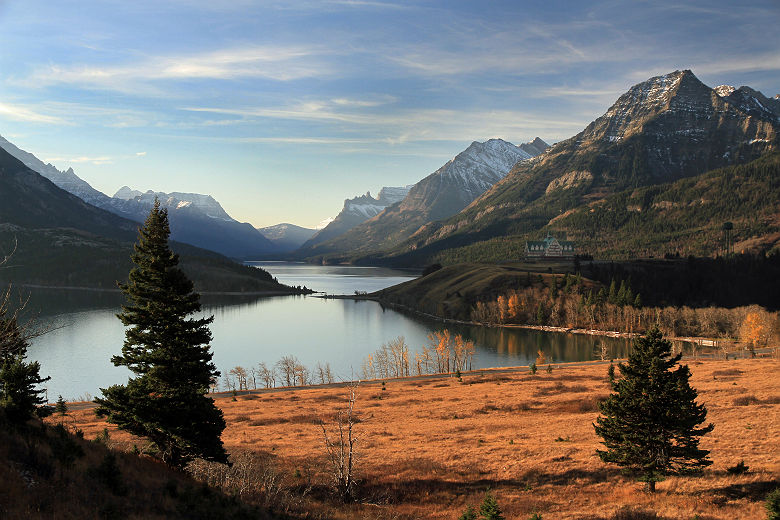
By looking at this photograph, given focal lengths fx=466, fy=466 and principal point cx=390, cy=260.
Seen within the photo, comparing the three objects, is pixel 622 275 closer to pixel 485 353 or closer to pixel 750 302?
pixel 750 302

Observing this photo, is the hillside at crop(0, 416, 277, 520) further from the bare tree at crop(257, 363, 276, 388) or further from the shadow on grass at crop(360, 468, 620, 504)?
the bare tree at crop(257, 363, 276, 388)

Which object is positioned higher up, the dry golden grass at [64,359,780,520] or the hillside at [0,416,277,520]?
the hillside at [0,416,277,520]

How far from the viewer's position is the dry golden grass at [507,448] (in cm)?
2670

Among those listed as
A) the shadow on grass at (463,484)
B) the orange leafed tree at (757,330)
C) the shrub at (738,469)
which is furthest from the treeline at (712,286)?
the shadow on grass at (463,484)

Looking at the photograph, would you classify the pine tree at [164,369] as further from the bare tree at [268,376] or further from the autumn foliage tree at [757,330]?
the autumn foliage tree at [757,330]

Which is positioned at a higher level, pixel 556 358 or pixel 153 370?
pixel 153 370

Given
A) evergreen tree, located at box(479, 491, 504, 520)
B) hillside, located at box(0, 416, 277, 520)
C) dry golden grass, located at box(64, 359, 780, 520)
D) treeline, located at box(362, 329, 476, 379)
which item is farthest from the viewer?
treeline, located at box(362, 329, 476, 379)

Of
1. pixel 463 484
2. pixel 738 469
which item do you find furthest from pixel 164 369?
pixel 738 469

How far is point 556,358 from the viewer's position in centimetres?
12506

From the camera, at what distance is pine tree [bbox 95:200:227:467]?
2528cm

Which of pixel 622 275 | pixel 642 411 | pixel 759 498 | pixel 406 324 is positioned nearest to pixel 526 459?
pixel 642 411

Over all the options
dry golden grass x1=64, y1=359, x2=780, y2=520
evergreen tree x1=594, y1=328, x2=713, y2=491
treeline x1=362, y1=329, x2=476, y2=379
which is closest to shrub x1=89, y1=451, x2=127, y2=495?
dry golden grass x1=64, y1=359, x2=780, y2=520

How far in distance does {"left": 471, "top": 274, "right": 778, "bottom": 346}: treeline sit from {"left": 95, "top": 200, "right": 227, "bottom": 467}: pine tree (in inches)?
5162

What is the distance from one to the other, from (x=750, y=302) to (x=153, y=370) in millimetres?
210186
